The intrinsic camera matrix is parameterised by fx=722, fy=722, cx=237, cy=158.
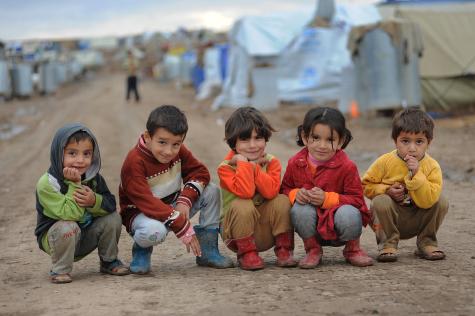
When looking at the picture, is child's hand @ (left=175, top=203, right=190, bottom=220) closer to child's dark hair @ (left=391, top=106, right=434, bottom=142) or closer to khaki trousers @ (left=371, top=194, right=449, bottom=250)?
khaki trousers @ (left=371, top=194, right=449, bottom=250)

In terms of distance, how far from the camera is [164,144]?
14.8 ft

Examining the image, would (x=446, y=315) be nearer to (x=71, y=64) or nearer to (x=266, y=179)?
(x=266, y=179)

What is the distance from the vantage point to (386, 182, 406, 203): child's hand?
15.1 ft

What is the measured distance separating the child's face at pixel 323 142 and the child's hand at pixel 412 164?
1.45 feet

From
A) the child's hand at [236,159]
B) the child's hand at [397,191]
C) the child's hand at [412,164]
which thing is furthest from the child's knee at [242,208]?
the child's hand at [412,164]

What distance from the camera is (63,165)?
14.4 ft

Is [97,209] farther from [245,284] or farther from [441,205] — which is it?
[441,205]

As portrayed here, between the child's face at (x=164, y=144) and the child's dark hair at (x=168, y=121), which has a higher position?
the child's dark hair at (x=168, y=121)

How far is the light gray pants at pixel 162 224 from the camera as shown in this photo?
4.44m

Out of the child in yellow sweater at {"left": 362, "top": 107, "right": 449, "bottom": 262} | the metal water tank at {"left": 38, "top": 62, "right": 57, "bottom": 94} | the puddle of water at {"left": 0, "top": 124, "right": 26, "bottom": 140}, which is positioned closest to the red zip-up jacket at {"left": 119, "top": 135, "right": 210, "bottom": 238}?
the child in yellow sweater at {"left": 362, "top": 107, "right": 449, "bottom": 262}

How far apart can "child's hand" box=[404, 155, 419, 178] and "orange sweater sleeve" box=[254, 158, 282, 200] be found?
820 millimetres

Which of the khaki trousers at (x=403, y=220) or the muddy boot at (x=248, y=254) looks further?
the khaki trousers at (x=403, y=220)

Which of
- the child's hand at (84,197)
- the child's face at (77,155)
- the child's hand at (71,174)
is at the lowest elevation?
the child's hand at (84,197)

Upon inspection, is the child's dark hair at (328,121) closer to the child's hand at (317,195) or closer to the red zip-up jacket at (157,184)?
the child's hand at (317,195)
